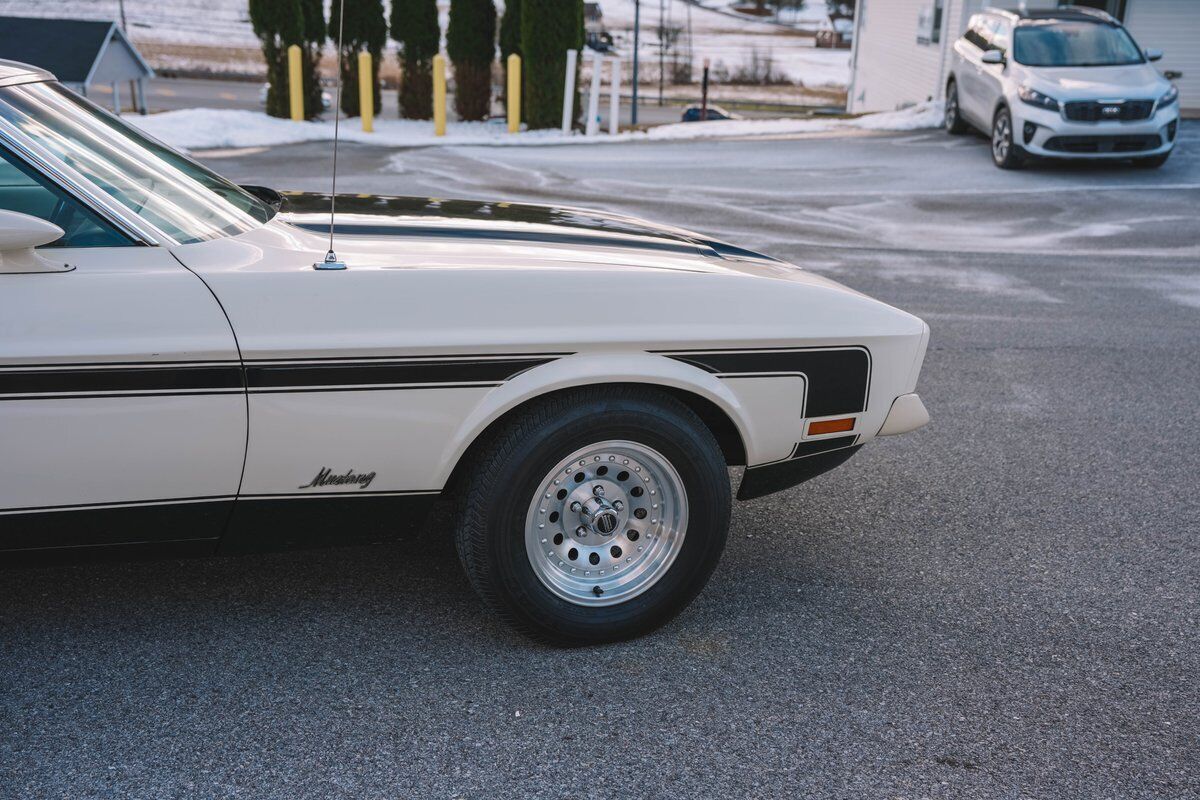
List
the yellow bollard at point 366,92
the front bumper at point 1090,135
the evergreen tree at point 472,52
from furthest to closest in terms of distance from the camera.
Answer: the evergreen tree at point 472,52 → the yellow bollard at point 366,92 → the front bumper at point 1090,135

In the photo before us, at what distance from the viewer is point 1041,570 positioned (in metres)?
3.93

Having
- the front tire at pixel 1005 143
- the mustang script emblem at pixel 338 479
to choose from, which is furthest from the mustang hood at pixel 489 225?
the front tire at pixel 1005 143

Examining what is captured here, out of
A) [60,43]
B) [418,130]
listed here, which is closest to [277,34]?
[418,130]

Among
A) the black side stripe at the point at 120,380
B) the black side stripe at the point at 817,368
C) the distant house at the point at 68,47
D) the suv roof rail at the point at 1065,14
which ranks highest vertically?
the suv roof rail at the point at 1065,14

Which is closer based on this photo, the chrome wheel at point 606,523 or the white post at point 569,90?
the chrome wheel at point 606,523

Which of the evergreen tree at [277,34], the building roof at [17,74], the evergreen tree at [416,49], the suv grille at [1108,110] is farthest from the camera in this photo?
the evergreen tree at [416,49]

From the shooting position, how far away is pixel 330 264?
9.93 ft

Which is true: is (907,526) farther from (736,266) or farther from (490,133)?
(490,133)

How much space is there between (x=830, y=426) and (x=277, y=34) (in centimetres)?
1759

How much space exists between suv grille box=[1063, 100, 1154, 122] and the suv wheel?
11.2 feet

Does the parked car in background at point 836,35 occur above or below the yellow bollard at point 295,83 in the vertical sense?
above

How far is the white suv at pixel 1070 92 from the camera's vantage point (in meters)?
12.9

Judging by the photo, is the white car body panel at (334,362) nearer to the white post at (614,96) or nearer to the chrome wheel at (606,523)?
the chrome wheel at (606,523)

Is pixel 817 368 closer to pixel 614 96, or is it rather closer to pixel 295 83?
pixel 614 96
